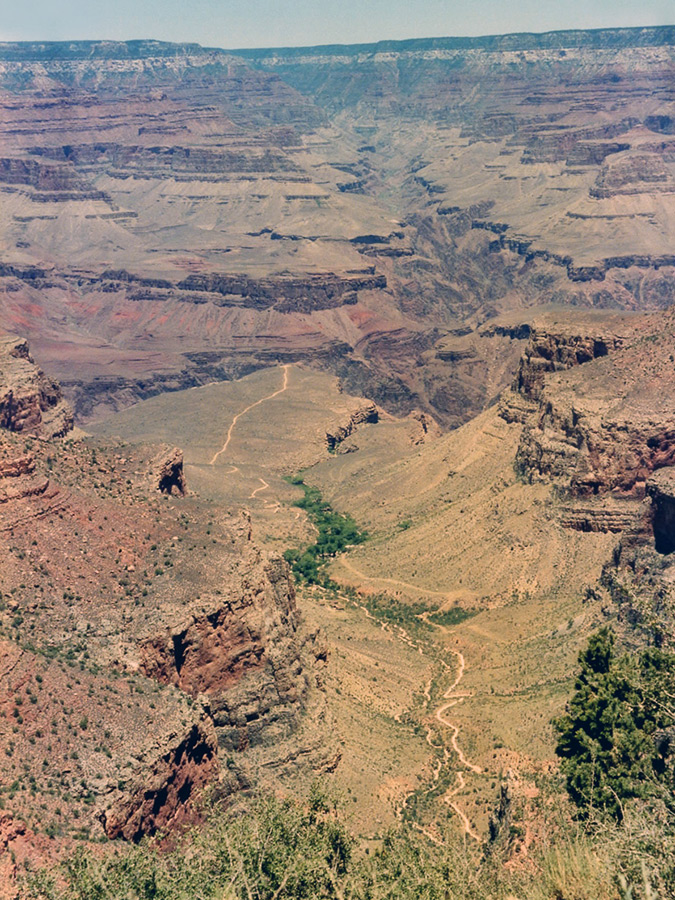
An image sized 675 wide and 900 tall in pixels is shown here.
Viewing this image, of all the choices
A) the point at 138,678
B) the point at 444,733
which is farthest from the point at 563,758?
the point at 138,678

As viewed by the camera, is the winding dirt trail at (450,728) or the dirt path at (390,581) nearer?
the winding dirt trail at (450,728)

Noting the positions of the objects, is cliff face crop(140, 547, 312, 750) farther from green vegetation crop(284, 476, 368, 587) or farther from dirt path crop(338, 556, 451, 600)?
green vegetation crop(284, 476, 368, 587)

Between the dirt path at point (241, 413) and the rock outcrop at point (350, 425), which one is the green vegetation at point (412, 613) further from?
the rock outcrop at point (350, 425)

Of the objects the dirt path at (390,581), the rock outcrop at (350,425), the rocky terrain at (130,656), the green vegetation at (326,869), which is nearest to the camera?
the green vegetation at (326,869)

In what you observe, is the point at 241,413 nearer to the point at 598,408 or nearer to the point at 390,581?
the point at 390,581

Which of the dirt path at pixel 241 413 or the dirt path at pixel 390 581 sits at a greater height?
the dirt path at pixel 390 581

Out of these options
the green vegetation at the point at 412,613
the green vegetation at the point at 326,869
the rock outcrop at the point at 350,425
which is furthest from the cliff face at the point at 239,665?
the rock outcrop at the point at 350,425
